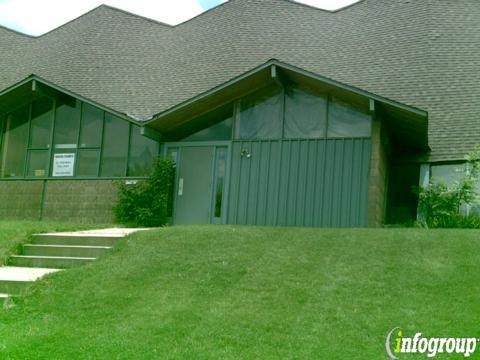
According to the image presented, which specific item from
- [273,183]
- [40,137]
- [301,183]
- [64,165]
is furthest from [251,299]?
[40,137]

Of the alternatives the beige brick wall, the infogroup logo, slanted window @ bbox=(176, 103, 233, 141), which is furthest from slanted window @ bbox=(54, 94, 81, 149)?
the infogroup logo

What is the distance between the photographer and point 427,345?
20.4 feet

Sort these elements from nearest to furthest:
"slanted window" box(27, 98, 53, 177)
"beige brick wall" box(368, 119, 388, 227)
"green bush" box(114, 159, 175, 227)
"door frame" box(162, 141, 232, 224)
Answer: "beige brick wall" box(368, 119, 388, 227)
"door frame" box(162, 141, 232, 224)
"green bush" box(114, 159, 175, 227)
"slanted window" box(27, 98, 53, 177)

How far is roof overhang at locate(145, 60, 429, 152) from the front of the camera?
44.4 feet

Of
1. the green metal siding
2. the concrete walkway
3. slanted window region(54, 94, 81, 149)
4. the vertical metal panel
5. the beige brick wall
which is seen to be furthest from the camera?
slanted window region(54, 94, 81, 149)

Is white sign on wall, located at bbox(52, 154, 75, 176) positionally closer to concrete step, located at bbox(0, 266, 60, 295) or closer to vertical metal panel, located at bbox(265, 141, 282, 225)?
vertical metal panel, located at bbox(265, 141, 282, 225)

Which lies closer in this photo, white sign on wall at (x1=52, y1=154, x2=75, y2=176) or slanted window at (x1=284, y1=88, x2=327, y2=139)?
→ slanted window at (x1=284, y1=88, x2=327, y2=139)

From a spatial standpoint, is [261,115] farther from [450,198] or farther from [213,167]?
[450,198]

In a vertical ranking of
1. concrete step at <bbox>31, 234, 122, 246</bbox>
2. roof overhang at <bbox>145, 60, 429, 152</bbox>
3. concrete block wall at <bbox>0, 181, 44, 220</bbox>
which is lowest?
concrete step at <bbox>31, 234, 122, 246</bbox>

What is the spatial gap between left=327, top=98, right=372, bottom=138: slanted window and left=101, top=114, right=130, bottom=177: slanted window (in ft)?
18.3

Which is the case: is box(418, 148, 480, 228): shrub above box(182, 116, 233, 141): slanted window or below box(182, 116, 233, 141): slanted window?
below

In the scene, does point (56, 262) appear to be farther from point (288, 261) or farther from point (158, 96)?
point (158, 96)

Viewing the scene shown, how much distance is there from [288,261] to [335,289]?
138 cm

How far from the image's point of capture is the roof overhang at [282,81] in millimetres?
13547
